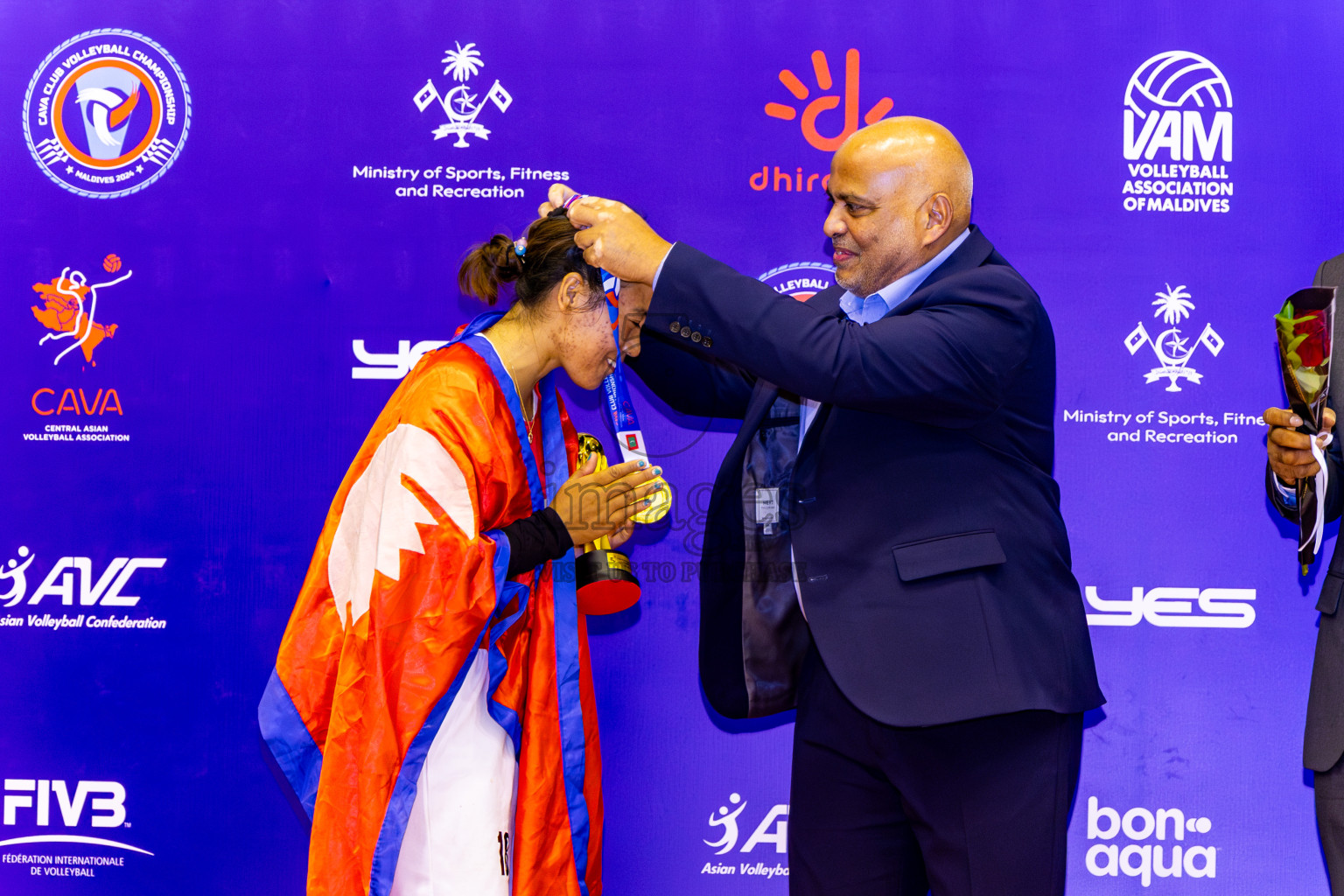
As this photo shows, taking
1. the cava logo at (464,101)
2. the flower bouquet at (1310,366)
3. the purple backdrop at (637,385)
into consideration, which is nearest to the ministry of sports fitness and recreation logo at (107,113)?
the purple backdrop at (637,385)

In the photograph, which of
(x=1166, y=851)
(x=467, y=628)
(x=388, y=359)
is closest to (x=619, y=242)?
(x=467, y=628)

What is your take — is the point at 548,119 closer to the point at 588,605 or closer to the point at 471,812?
the point at 588,605

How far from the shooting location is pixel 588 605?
7.95 ft

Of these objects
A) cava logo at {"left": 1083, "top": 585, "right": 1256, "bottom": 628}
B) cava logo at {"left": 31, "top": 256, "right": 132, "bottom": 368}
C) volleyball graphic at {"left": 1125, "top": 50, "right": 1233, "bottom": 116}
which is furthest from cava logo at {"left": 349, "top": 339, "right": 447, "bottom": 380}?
volleyball graphic at {"left": 1125, "top": 50, "right": 1233, "bottom": 116}

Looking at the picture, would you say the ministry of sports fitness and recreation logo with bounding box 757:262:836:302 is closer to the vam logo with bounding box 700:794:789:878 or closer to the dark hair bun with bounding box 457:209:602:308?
the dark hair bun with bounding box 457:209:602:308

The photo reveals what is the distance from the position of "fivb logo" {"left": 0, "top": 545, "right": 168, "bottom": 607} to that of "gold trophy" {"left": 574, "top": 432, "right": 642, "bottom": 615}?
1.52m

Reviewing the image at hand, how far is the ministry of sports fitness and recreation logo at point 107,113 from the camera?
2982mm

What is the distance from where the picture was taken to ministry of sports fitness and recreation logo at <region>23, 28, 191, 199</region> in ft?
9.78

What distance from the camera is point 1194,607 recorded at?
2.91 meters

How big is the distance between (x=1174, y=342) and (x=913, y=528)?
1747 mm

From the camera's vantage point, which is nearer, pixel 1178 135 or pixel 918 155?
pixel 918 155

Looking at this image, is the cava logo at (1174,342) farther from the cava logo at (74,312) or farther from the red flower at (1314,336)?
the cava logo at (74,312)

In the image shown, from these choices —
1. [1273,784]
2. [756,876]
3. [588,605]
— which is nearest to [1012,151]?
[588,605]

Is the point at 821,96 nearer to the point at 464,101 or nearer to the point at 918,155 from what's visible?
the point at 464,101
